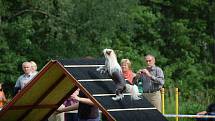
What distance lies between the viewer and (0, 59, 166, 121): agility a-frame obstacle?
37.4ft

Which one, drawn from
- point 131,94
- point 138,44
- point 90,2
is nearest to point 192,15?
point 138,44

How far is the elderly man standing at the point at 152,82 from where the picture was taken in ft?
50.9

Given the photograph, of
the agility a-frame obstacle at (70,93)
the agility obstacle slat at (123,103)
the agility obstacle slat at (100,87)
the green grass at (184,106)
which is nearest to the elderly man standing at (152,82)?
the agility a-frame obstacle at (70,93)

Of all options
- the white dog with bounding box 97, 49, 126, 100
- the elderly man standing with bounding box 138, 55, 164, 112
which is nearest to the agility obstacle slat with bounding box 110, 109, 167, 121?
the white dog with bounding box 97, 49, 126, 100

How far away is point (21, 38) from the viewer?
28.9 m

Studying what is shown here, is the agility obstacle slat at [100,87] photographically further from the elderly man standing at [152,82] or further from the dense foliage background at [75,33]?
the dense foliage background at [75,33]

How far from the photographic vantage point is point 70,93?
1310 centimetres

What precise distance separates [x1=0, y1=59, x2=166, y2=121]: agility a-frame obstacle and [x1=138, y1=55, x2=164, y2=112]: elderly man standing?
2649mm

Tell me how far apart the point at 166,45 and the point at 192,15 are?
2.02 metres

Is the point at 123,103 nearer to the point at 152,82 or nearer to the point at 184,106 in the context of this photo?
the point at 152,82

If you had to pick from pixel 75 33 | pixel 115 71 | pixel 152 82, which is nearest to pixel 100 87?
pixel 115 71

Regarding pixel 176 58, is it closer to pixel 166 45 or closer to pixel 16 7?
pixel 166 45

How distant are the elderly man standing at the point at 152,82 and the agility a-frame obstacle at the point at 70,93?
2.65m

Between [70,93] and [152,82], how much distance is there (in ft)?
Result: 9.44
